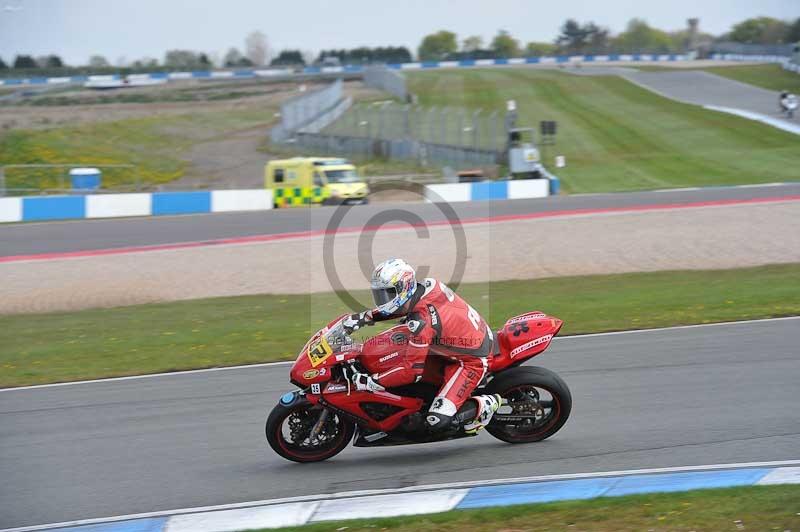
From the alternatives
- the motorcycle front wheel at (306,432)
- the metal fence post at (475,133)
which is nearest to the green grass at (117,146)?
the metal fence post at (475,133)

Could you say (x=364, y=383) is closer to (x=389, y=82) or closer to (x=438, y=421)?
(x=438, y=421)

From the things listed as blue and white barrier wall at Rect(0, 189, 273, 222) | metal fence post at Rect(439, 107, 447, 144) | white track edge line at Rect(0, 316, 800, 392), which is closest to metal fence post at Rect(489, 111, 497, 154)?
metal fence post at Rect(439, 107, 447, 144)

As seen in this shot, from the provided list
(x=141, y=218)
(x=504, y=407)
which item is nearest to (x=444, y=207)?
(x=141, y=218)

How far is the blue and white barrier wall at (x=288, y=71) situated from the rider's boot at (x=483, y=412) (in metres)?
94.5

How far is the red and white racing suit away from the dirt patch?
9432mm

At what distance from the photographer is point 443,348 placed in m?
7.28

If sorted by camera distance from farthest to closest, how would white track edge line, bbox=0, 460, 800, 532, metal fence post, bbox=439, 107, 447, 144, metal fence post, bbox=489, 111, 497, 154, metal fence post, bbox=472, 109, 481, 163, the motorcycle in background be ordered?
→ the motorcycle in background → metal fence post, bbox=439, 107, 447, 144 → metal fence post, bbox=489, 111, 497, 154 → metal fence post, bbox=472, 109, 481, 163 → white track edge line, bbox=0, 460, 800, 532

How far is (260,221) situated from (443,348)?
1854 centimetres

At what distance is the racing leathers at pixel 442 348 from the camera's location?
23.5 feet

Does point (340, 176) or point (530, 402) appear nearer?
point (530, 402)

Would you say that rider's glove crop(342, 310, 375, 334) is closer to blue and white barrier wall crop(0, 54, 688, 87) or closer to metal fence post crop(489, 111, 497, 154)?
metal fence post crop(489, 111, 497, 154)

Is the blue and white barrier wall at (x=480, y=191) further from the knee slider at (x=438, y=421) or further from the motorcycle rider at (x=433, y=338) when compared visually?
the knee slider at (x=438, y=421)

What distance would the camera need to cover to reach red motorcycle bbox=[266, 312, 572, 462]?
723 centimetres

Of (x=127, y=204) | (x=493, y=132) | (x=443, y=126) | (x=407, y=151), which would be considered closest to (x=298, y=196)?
(x=127, y=204)
